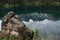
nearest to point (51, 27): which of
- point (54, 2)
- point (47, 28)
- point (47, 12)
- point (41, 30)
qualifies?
point (47, 28)

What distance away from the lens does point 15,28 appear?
693 cm

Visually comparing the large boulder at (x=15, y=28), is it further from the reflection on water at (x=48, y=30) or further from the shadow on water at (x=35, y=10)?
the shadow on water at (x=35, y=10)

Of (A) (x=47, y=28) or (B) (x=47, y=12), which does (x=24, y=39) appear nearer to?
(A) (x=47, y=28)

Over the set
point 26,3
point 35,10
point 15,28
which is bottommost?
point 35,10

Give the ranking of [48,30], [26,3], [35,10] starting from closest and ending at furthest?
1. [48,30]
2. [35,10]
3. [26,3]

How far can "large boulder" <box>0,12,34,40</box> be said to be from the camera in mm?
6881

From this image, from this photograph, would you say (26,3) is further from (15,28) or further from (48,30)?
(15,28)

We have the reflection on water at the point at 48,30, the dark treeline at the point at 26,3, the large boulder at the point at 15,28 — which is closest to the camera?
the large boulder at the point at 15,28

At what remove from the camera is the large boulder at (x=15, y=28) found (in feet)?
22.6

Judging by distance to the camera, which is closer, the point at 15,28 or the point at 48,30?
the point at 15,28

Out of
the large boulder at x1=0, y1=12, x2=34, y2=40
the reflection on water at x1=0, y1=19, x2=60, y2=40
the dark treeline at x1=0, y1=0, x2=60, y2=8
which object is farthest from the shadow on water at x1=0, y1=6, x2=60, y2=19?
the large boulder at x1=0, y1=12, x2=34, y2=40

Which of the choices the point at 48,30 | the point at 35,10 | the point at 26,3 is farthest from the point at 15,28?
the point at 26,3

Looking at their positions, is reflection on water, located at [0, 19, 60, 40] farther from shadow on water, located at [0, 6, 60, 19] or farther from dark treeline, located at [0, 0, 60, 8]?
dark treeline, located at [0, 0, 60, 8]

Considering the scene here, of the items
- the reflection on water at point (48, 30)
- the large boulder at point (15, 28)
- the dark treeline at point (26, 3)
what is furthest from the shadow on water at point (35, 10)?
the large boulder at point (15, 28)
